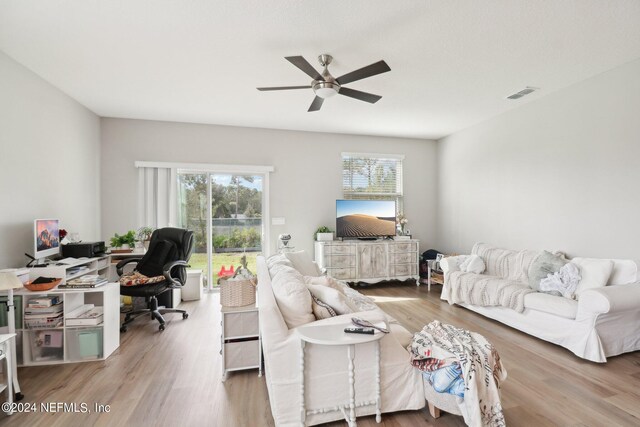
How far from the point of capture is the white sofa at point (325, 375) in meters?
1.74

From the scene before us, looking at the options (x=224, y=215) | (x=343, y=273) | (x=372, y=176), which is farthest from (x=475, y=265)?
(x=224, y=215)

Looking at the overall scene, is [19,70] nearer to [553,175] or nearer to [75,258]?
[75,258]

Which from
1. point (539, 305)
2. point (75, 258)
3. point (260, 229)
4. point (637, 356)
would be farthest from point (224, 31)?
point (637, 356)

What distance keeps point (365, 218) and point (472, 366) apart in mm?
3739

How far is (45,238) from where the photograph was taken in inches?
116

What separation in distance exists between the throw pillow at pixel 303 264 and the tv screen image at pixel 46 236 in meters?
2.47

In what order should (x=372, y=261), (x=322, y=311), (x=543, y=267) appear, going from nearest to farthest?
(x=322, y=311)
(x=543, y=267)
(x=372, y=261)

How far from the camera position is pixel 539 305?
9.87 feet

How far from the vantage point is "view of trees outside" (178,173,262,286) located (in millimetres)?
4859

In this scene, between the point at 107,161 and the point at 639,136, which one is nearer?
the point at 639,136

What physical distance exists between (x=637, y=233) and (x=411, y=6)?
316 centimetres

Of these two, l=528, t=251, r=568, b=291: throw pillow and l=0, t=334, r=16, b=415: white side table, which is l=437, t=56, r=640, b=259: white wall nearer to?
l=528, t=251, r=568, b=291: throw pillow

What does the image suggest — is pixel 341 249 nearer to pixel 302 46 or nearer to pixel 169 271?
pixel 169 271

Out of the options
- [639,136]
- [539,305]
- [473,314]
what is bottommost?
[473,314]
